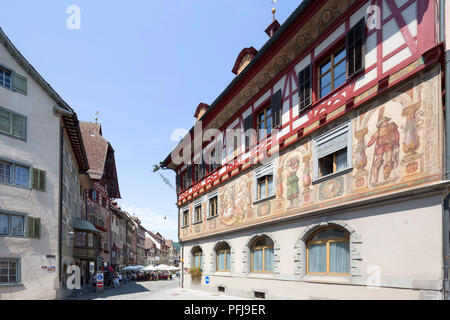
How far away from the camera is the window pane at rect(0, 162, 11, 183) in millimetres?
19344

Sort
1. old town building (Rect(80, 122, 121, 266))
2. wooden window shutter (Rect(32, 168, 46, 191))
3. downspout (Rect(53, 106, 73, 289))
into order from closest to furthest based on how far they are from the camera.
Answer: wooden window shutter (Rect(32, 168, 46, 191)), downspout (Rect(53, 106, 73, 289)), old town building (Rect(80, 122, 121, 266))

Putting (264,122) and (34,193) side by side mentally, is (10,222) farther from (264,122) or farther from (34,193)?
(264,122)

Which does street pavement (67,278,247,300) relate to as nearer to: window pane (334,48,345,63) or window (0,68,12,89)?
window pane (334,48,345,63)

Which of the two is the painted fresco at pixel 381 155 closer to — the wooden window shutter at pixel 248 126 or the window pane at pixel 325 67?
the window pane at pixel 325 67

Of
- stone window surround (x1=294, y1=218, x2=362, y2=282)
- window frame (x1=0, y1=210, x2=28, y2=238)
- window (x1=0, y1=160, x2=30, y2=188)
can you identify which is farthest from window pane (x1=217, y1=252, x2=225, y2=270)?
window (x1=0, y1=160, x2=30, y2=188)

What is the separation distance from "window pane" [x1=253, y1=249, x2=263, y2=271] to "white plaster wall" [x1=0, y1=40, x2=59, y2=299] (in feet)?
40.6

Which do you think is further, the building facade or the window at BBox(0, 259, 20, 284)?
the window at BBox(0, 259, 20, 284)

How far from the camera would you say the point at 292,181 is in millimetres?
13289

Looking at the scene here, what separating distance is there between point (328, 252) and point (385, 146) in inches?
159

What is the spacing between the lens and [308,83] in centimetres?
1297

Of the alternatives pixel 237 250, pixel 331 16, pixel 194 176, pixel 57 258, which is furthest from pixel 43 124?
pixel 331 16

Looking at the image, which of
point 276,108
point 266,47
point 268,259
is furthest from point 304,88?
point 268,259

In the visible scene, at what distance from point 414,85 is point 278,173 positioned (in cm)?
647
